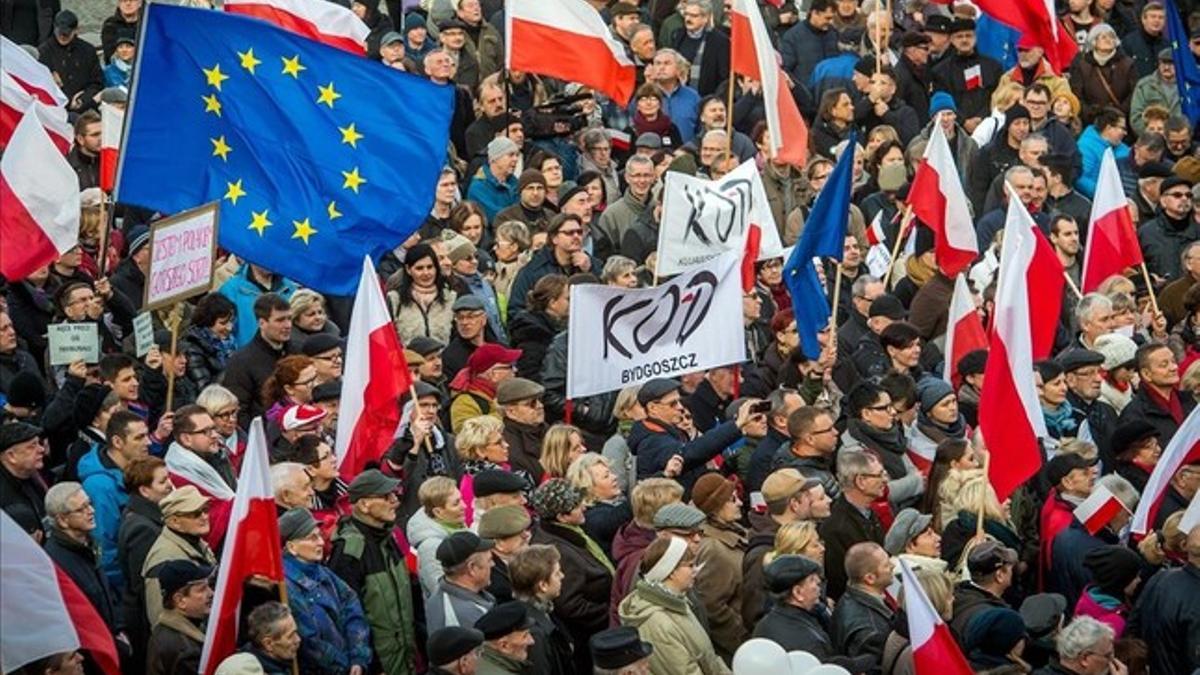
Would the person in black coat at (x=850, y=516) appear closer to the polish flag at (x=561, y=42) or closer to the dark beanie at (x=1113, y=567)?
the dark beanie at (x=1113, y=567)

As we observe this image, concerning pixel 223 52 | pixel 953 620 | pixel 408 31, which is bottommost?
pixel 408 31

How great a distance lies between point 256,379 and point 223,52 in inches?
75.7

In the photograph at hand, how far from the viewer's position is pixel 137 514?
43.5ft

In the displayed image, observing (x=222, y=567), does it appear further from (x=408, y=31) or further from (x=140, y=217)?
(x=408, y=31)

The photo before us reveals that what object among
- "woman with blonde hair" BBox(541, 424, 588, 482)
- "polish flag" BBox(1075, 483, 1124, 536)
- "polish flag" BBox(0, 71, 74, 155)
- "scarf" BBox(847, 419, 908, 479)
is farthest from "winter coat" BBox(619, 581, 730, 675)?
"polish flag" BBox(0, 71, 74, 155)

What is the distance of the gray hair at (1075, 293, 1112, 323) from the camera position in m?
17.5

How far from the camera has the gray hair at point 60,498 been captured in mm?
12711

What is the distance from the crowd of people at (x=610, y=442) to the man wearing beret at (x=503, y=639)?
0.05 feet

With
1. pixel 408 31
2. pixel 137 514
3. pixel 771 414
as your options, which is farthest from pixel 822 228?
pixel 408 31

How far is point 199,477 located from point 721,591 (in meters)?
2.68

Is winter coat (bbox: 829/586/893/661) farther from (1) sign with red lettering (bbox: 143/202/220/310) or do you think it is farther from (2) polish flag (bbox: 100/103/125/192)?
(2) polish flag (bbox: 100/103/125/192)

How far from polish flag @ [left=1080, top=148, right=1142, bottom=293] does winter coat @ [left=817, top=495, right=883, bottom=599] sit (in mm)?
4885

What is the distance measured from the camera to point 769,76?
19047 millimetres

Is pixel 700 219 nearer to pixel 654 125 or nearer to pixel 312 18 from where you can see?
pixel 312 18
